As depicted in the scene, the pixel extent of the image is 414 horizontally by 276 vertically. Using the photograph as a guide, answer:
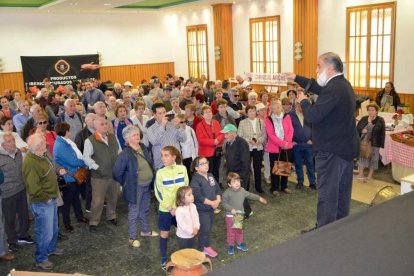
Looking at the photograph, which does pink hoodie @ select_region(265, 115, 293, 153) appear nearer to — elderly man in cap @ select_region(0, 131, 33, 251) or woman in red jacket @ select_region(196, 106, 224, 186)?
woman in red jacket @ select_region(196, 106, 224, 186)

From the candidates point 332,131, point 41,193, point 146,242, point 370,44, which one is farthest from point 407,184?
point 370,44

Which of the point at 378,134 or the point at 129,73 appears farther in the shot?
the point at 129,73

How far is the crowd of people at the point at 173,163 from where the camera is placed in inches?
147

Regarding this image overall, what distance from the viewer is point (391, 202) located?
2574 mm

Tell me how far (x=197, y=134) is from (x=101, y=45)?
13840 millimetres

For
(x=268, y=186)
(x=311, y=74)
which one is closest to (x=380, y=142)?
(x=268, y=186)

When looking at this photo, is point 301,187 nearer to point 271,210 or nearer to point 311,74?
point 271,210

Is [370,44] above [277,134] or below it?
above

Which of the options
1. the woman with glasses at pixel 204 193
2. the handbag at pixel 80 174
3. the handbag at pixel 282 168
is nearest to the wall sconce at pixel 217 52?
the handbag at pixel 282 168

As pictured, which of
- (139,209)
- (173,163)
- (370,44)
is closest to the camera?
(173,163)

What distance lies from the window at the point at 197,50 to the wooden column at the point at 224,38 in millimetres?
1149

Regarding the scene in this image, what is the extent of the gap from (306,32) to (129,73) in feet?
30.5

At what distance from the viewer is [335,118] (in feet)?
11.8

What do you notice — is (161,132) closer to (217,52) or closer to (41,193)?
(41,193)
